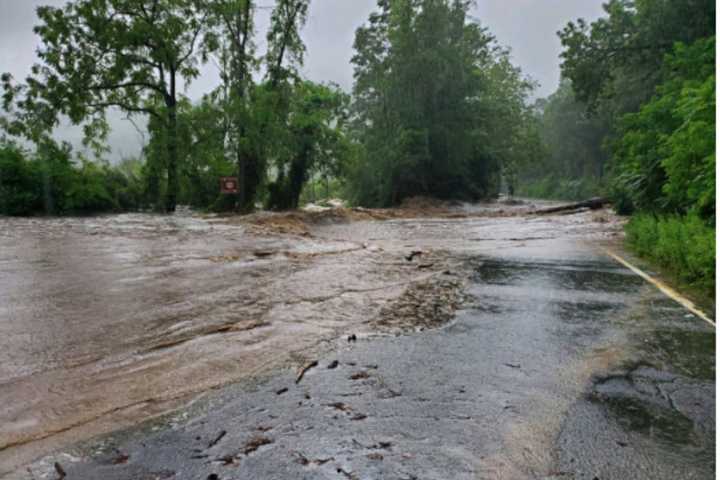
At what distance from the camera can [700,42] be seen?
15.7m

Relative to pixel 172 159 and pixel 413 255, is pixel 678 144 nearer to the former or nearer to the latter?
pixel 413 255

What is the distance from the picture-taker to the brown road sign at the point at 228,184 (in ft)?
94.8

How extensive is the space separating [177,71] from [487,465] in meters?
30.6

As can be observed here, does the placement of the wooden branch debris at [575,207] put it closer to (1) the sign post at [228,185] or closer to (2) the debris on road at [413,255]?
(1) the sign post at [228,185]

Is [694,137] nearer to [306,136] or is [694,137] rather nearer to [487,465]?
[487,465]

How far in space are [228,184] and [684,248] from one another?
2348cm

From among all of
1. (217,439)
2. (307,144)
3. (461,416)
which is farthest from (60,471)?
(307,144)

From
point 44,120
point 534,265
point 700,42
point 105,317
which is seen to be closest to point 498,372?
point 105,317

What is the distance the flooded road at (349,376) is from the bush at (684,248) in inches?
31.1

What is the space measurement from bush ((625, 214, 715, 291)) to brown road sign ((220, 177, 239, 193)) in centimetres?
2081

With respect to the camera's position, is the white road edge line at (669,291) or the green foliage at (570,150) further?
the green foliage at (570,150)

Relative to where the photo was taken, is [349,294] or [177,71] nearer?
[349,294]

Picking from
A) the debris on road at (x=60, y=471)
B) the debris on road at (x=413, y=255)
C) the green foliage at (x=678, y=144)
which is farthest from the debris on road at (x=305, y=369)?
the green foliage at (x=678, y=144)

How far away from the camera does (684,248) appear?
8.95m
